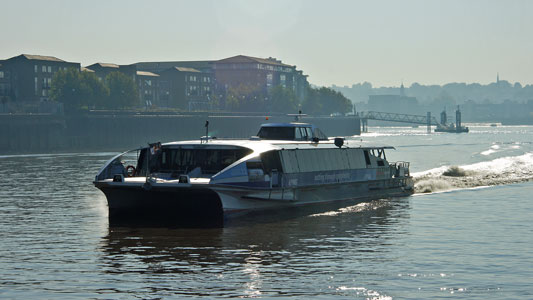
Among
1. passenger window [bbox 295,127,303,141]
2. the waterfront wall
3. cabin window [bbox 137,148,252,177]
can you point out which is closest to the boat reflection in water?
cabin window [bbox 137,148,252,177]

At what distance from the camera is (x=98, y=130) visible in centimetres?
14588

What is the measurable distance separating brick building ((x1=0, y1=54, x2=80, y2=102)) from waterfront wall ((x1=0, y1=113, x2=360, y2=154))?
32281mm

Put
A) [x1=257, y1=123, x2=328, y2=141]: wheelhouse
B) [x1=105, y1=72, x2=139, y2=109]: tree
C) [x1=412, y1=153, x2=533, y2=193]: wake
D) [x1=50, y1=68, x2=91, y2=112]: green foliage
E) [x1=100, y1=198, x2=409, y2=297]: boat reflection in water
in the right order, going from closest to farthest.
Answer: [x1=100, y1=198, x2=409, y2=297]: boat reflection in water, [x1=257, y1=123, x2=328, y2=141]: wheelhouse, [x1=412, y1=153, x2=533, y2=193]: wake, [x1=50, y1=68, x2=91, y2=112]: green foliage, [x1=105, y1=72, x2=139, y2=109]: tree

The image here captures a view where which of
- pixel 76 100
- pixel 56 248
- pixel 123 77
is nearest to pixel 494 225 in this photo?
pixel 56 248

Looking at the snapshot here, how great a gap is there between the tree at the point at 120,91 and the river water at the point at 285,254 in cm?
13930

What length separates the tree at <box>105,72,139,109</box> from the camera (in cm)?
17688

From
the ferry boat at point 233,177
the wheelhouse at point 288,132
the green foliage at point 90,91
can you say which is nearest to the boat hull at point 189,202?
the ferry boat at point 233,177

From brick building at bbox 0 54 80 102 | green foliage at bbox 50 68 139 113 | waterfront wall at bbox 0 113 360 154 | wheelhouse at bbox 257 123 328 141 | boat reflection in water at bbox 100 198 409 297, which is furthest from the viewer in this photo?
brick building at bbox 0 54 80 102

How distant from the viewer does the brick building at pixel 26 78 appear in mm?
175125

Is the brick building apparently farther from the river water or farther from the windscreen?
the windscreen

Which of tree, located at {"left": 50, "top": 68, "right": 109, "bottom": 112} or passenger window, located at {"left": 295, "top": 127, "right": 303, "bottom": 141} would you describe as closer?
passenger window, located at {"left": 295, "top": 127, "right": 303, "bottom": 141}

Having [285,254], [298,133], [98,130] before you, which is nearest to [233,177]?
[285,254]

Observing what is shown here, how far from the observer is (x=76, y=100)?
16425 cm

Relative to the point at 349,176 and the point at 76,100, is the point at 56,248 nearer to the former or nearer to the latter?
the point at 349,176
